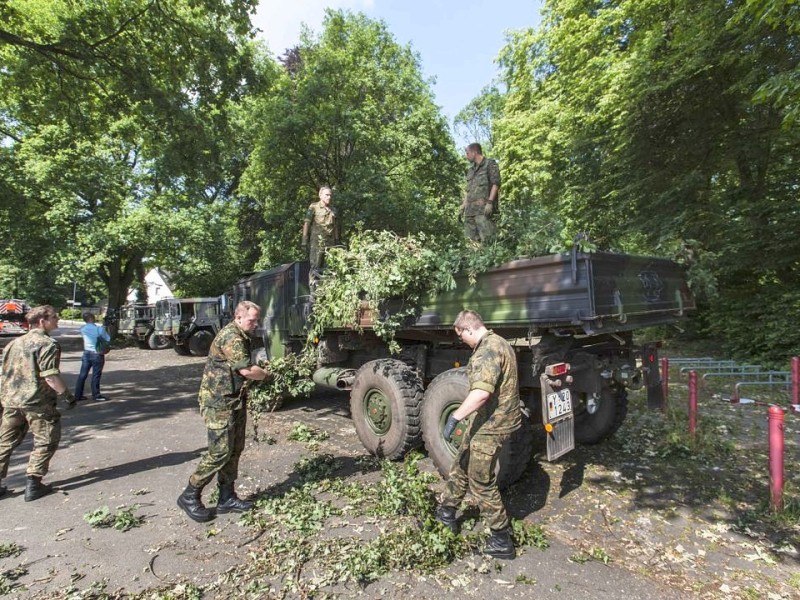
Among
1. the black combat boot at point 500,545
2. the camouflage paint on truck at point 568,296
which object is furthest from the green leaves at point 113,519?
the camouflage paint on truck at point 568,296

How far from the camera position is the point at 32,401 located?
164 inches

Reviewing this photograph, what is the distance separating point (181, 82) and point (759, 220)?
1287 centimetres

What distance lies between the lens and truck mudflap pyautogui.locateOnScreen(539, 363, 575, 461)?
3.59 metres

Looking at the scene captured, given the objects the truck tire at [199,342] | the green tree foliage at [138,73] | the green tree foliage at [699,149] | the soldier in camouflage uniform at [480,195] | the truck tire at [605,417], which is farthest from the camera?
the truck tire at [199,342]

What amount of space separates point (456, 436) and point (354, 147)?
13.7 meters

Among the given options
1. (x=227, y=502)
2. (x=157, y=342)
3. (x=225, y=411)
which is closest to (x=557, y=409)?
(x=225, y=411)

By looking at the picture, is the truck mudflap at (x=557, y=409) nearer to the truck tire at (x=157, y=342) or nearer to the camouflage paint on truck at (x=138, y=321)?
the truck tire at (x=157, y=342)

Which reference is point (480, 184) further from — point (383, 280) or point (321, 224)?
point (321, 224)

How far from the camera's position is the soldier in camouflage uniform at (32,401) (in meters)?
4.17

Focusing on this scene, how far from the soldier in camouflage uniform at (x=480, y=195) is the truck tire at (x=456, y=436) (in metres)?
2.11

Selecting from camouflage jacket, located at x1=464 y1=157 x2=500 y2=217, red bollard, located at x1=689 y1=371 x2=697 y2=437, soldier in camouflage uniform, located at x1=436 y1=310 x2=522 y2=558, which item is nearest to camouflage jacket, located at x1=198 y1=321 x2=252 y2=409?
soldier in camouflage uniform, located at x1=436 y1=310 x2=522 y2=558

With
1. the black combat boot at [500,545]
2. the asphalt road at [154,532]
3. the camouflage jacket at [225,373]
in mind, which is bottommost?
the asphalt road at [154,532]

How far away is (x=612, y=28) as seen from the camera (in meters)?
12.9

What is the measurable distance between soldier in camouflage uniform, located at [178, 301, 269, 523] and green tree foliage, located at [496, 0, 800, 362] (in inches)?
264
